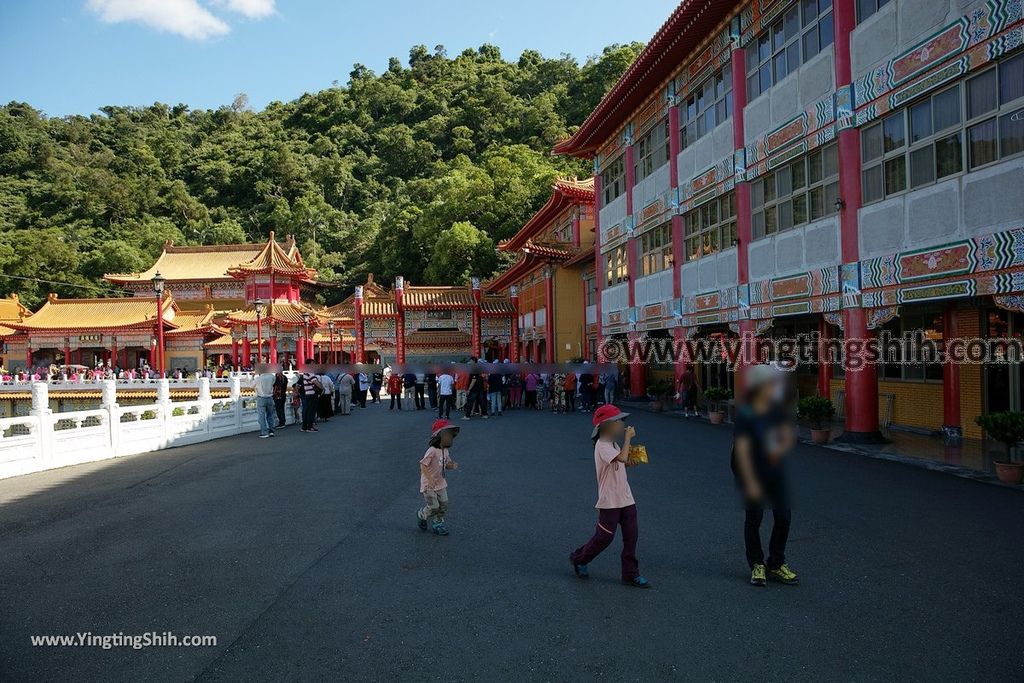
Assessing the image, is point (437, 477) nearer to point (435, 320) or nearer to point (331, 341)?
point (435, 320)

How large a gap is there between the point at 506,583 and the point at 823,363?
13164 mm

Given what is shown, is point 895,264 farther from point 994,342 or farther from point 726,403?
point 726,403

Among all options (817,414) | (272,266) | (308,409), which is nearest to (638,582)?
(817,414)

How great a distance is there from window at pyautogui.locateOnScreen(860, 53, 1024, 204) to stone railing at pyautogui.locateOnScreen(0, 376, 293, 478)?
49.4 feet

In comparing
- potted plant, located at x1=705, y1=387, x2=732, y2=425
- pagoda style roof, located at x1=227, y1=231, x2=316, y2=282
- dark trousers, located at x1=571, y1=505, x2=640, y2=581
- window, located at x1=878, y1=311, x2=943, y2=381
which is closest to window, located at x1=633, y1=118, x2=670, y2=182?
potted plant, located at x1=705, y1=387, x2=732, y2=425

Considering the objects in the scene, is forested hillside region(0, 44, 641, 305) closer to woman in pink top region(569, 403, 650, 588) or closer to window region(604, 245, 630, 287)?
window region(604, 245, 630, 287)

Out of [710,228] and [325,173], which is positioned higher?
[325,173]

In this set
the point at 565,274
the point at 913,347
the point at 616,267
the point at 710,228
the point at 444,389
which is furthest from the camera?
the point at 565,274

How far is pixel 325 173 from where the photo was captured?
82625 millimetres

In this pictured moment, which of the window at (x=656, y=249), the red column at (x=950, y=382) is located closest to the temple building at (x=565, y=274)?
the window at (x=656, y=249)

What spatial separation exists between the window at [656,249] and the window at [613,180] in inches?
107

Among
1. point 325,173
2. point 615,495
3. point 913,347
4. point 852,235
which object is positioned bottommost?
point 615,495

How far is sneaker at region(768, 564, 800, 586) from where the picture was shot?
5.11m

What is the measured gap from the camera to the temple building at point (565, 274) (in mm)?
30312
